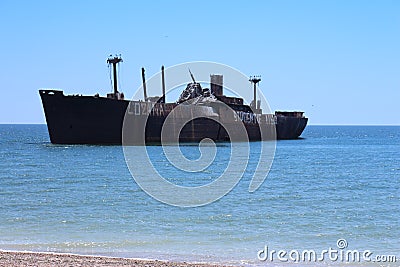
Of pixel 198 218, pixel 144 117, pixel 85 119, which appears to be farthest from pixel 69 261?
pixel 144 117

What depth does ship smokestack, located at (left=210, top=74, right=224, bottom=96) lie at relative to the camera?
68200mm

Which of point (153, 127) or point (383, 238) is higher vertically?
point (153, 127)

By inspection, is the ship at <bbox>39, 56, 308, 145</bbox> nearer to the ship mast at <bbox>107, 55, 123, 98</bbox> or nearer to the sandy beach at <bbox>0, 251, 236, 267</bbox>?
the ship mast at <bbox>107, 55, 123, 98</bbox>

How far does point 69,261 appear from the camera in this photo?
1044 cm

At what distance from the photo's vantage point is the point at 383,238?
46.9 ft

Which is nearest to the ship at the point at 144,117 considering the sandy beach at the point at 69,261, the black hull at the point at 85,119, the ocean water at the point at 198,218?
the black hull at the point at 85,119

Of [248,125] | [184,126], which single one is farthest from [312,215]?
[248,125]

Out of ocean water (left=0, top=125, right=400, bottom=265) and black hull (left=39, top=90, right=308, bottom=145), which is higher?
black hull (left=39, top=90, right=308, bottom=145)

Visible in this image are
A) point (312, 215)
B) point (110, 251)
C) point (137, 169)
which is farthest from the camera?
point (137, 169)

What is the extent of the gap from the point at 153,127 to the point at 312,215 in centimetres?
3519

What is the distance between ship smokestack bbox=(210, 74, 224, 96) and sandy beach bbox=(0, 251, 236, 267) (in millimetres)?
57068

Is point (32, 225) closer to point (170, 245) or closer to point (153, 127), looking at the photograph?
point (170, 245)

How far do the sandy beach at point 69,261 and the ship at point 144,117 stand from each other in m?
35.9

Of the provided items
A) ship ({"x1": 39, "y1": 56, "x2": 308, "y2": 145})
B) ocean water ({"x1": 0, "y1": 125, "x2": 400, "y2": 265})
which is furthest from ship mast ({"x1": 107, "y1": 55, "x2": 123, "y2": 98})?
ocean water ({"x1": 0, "y1": 125, "x2": 400, "y2": 265})
